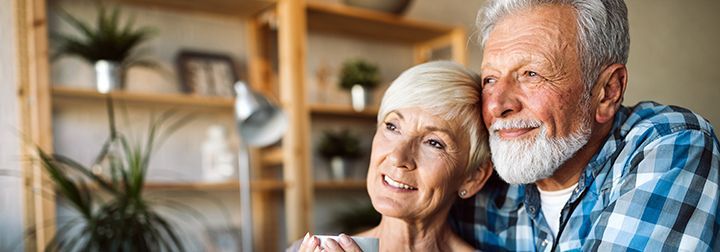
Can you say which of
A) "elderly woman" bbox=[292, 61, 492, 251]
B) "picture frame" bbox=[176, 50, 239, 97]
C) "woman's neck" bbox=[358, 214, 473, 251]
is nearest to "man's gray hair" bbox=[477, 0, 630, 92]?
"elderly woman" bbox=[292, 61, 492, 251]

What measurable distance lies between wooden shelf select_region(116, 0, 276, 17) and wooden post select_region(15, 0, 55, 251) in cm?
50

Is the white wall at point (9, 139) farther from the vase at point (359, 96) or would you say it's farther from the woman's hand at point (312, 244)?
the woman's hand at point (312, 244)

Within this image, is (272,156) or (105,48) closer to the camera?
(105,48)

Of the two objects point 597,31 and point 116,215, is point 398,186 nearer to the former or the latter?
point 597,31

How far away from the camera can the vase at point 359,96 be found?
383 cm

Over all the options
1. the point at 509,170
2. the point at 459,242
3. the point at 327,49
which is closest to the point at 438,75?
the point at 509,170

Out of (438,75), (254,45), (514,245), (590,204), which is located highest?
(254,45)

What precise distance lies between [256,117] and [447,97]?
154 cm

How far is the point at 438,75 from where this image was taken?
1.49 m

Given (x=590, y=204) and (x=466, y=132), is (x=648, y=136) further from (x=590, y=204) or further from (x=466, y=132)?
(x=466, y=132)

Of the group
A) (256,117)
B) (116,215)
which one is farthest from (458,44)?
(116,215)

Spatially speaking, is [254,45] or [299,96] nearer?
[299,96]

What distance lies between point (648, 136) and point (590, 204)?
0.58ft

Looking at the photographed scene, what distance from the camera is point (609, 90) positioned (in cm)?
145
